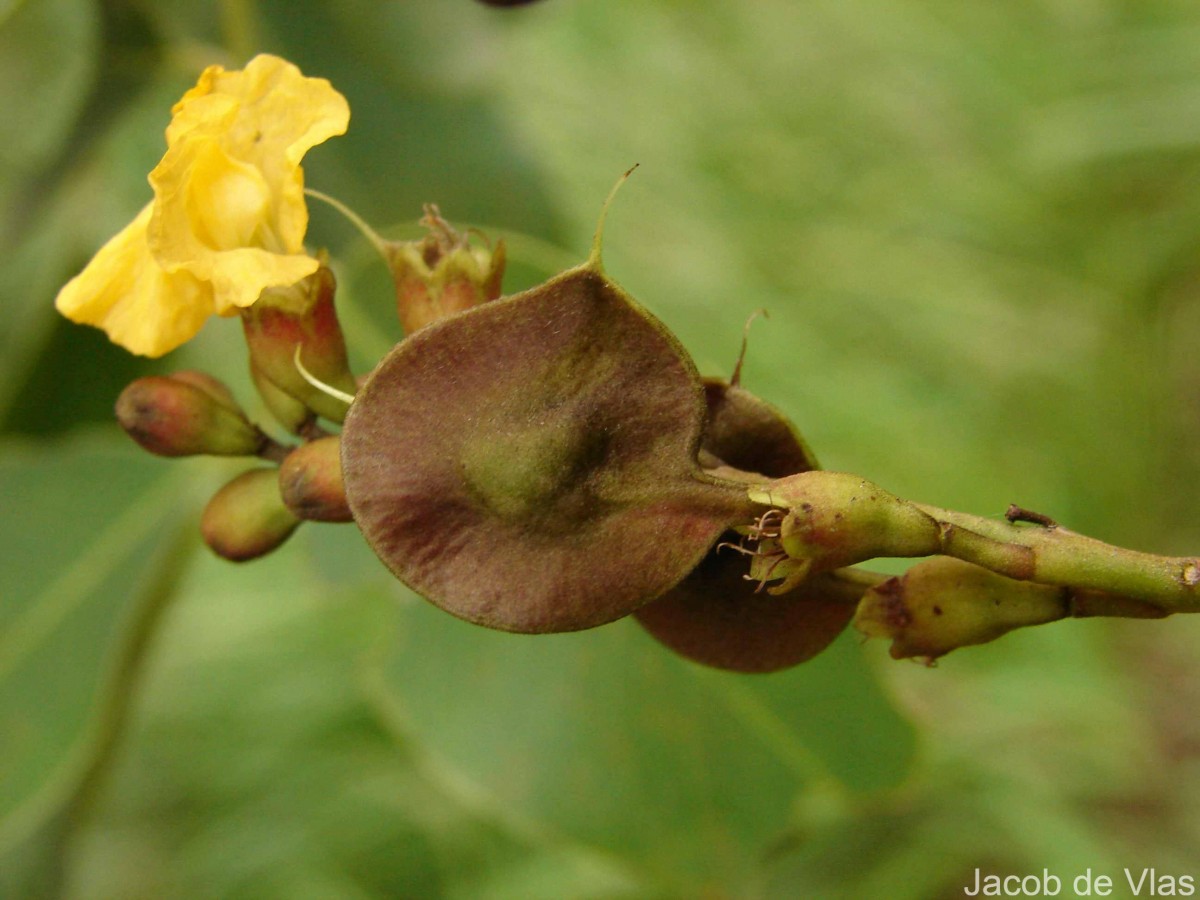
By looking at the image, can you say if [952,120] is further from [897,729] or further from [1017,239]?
[897,729]

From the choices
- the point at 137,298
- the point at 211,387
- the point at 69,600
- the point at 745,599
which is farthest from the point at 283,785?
the point at 745,599

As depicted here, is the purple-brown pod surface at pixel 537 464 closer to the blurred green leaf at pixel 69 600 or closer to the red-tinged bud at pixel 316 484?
the red-tinged bud at pixel 316 484

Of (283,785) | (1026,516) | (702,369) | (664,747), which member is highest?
(1026,516)

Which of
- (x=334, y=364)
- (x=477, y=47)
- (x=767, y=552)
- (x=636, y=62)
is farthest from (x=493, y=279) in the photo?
(x=636, y=62)

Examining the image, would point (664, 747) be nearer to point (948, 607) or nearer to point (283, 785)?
point (948, 607)

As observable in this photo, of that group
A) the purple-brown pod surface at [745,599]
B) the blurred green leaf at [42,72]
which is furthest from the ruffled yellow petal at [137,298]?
the blurred green leaf at [42,72]

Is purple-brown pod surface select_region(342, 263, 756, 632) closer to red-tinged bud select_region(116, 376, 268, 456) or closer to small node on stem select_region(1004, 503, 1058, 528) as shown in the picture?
small node on stem select_region(1004, 503, 1058, 528)
